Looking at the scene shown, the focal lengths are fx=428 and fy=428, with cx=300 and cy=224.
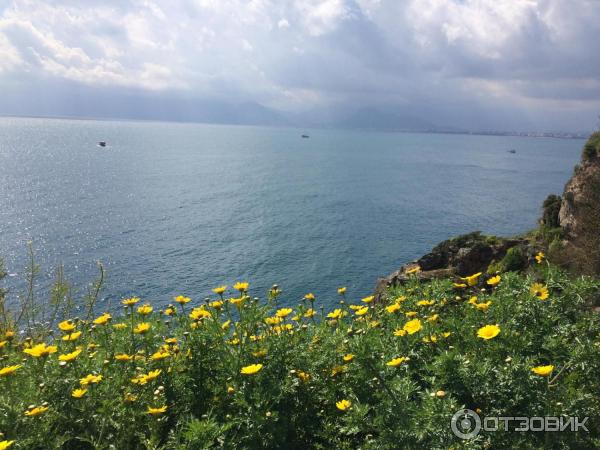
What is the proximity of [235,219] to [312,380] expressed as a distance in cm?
4524

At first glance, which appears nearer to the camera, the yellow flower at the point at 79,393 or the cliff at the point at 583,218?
the yellow flower at the point at 79,393

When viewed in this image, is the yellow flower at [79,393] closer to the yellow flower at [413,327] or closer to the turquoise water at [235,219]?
the yellow flower at [413,327]

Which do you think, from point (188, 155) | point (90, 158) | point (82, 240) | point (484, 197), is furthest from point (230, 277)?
point (188, 155)

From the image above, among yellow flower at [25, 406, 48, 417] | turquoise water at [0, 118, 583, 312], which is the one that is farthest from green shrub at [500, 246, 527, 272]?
yellow flower at [25, 406, 48, 417]

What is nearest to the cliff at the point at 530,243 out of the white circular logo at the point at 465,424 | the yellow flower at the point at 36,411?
the white circular logo at the point at 465,424

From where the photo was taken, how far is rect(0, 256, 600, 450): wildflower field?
3.58m

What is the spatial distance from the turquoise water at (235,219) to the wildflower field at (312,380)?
2284 centimetres

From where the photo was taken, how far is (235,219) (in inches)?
1935

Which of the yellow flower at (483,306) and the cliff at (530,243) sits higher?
the yellow flower at (483,306)

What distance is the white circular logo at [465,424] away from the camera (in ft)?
10.9

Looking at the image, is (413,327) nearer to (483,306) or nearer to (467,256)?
(483,306)

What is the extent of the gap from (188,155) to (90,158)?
24.7 m

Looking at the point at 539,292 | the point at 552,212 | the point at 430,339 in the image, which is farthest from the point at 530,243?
the point at 430,339

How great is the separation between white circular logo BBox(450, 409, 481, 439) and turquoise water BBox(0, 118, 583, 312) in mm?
24924
